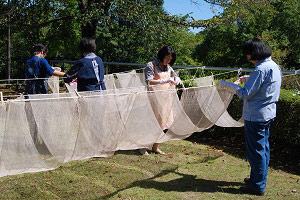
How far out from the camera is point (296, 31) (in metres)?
20.8

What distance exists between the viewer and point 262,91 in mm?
3074

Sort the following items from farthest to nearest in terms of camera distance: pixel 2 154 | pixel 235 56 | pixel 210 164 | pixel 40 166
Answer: pixel 235 56 < pixel 210 164 < pixel 40 166 < pixel 2 154

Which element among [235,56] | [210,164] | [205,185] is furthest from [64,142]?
[235,56]

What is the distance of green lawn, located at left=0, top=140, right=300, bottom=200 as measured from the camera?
3303 mm

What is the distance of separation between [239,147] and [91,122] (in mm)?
2836

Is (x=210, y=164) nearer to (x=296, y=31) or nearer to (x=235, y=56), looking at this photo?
(x=235, y=56)

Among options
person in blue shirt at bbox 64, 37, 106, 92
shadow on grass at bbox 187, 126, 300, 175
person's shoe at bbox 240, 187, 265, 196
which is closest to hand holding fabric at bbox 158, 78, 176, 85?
person in blue shirt at bbox 64, 37, 106, 92

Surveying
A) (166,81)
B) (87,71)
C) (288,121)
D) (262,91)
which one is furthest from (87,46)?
(288,121)

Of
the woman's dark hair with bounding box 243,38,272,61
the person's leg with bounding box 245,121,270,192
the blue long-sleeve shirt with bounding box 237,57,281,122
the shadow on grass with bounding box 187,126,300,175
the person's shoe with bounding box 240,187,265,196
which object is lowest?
the person's shoe with bounding box 240,187,265,196

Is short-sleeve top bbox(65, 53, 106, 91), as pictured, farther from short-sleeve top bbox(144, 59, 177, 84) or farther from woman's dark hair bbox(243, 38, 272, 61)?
woman's dark hair bbox(243, 38, 272, 61)

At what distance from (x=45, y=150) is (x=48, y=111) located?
1.05ft

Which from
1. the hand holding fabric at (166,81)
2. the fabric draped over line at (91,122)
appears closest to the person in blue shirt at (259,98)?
the fabric draped over line at (91,122)

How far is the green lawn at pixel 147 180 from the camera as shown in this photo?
330 cm

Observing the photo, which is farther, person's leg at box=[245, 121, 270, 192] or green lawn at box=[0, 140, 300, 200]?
green lawn at box=[0, 140, 300, 200]
